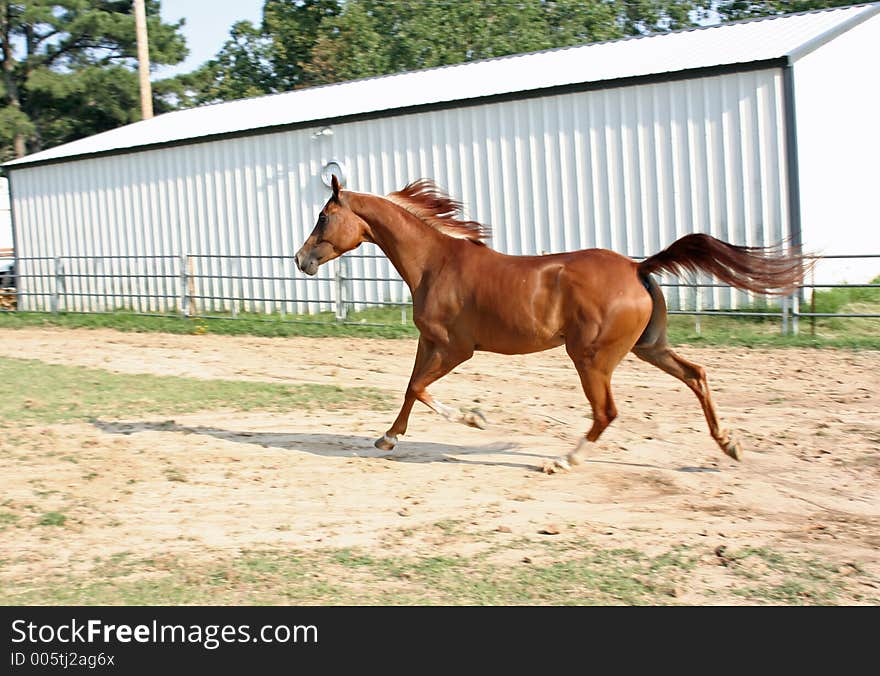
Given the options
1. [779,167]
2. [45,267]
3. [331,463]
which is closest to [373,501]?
[331,463]

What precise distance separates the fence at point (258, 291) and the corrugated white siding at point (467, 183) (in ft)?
0.20

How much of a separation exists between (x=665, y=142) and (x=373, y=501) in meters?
9.78

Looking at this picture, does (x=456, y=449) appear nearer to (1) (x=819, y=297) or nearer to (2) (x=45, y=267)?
(1) (x=819, y=297)

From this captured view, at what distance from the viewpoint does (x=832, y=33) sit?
49.0 feet

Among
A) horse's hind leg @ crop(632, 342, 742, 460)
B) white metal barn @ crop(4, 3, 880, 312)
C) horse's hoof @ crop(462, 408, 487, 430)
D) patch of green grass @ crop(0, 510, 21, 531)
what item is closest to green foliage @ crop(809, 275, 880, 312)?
white metal barn @ crop(4, 3, 880, 312)

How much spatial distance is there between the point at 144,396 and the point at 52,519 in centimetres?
458

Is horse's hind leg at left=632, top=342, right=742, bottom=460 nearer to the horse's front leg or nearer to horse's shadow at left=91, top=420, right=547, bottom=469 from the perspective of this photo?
horse's shadow at left=91, top=420, right=547, bottom=469

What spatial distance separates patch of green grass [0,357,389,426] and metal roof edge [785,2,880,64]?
7.52 metres

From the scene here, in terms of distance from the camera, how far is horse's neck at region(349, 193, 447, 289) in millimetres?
8133

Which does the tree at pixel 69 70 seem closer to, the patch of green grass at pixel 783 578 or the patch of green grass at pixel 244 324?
the patch of green grass at pixel 244 324

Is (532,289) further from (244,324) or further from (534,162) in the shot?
(244,324)


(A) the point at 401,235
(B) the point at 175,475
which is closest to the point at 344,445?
(B) the point at 175,475

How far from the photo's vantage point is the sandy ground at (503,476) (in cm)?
599

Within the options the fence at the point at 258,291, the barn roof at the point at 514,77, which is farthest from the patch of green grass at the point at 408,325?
the barn roof at the point at 514,77
